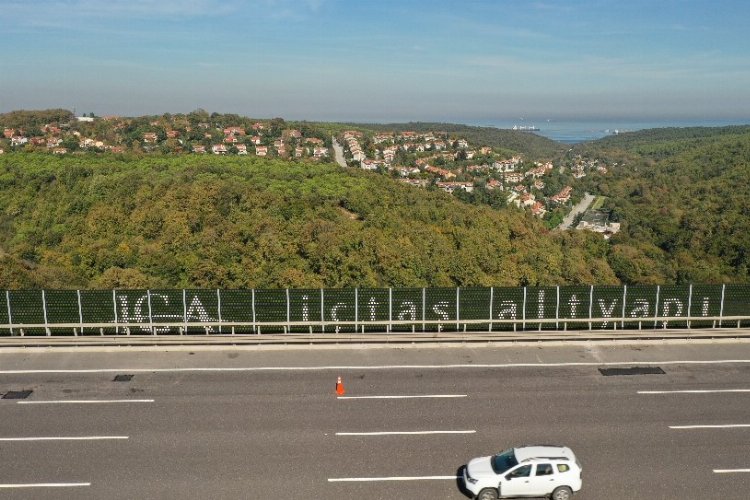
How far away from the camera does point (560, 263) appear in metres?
50.0

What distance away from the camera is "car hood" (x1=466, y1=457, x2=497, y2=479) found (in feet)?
37.8

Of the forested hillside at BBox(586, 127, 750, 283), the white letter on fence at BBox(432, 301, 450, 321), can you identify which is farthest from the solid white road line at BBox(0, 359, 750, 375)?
the forested hillside at BBox(586, 127, 750, 283)

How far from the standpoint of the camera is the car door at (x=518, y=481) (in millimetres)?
11422

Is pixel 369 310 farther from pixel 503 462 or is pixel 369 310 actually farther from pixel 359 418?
pixel 503 462

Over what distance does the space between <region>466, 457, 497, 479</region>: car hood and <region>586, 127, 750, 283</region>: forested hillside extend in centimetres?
4448

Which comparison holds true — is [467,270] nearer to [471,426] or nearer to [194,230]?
[194,230]

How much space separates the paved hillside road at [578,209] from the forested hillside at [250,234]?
5992 centimetres

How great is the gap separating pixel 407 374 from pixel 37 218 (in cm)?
5137

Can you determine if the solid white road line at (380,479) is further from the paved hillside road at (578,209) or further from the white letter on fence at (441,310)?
the paved hillside road at (578,209)

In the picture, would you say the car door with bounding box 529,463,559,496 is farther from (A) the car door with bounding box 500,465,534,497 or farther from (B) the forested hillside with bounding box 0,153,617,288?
(B) the forested hillside with bounding box 0,153,617,288

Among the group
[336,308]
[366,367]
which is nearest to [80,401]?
[366,367]

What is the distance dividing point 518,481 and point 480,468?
2.46 feet

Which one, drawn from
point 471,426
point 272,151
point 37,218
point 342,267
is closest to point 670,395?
point 471,426

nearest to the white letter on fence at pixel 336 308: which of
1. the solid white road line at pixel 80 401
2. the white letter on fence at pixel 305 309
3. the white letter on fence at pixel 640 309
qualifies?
the white letter on fence at pixel 305 309
